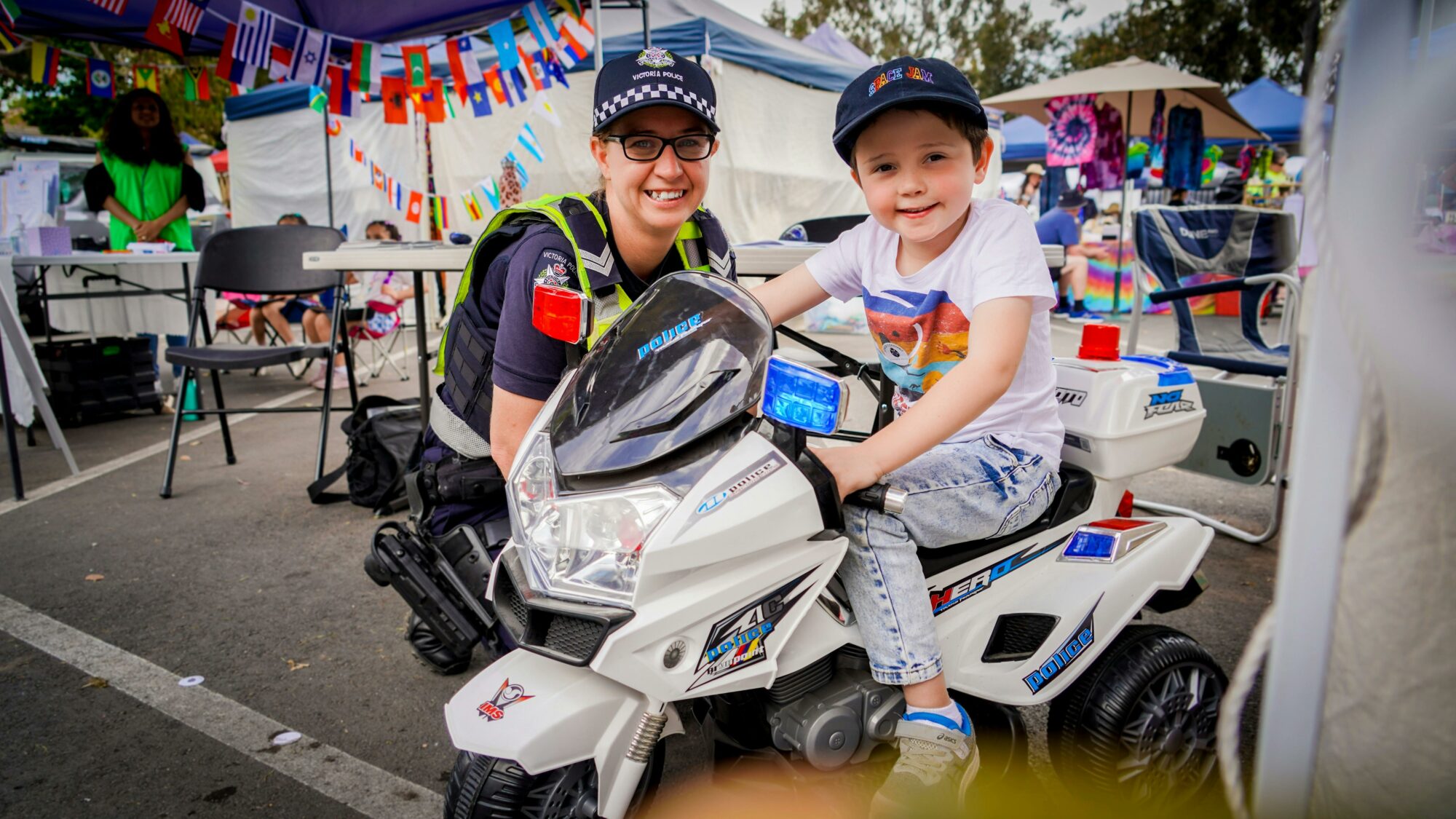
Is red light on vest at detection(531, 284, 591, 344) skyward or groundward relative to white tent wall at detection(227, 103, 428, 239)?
groundward

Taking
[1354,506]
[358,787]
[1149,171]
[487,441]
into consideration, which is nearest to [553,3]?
[487,441]

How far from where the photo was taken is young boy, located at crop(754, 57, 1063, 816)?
62.8 inches

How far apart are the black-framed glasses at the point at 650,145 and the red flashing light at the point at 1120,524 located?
4.12 ft

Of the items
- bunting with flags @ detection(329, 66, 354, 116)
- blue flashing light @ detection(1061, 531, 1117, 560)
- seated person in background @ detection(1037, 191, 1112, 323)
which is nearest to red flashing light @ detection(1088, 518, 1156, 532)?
blue flashing light @ detection(1061, 531, 1117, 560)

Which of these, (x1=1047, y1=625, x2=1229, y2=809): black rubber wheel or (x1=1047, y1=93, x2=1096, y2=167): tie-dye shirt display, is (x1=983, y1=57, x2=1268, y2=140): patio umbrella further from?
(x1=1047, y1=625, x2=1229, y2=809): black rubber wheel

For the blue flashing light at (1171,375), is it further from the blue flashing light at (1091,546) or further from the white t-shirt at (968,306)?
the blue flashing light at (1091,546)

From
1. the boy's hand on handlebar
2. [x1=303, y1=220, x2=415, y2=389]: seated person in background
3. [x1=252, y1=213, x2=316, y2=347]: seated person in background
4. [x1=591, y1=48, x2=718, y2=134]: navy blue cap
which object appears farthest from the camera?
[x1=252, y1=213, x2=316, y2=347]: seated person in background

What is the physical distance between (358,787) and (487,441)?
0.93 metres

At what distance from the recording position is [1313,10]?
1.35 metres

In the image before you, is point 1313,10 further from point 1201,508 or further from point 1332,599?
point 1201,508

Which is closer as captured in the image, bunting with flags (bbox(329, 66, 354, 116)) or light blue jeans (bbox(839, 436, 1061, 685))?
light blue jeans (bbox(839, 436, 1061, 685))

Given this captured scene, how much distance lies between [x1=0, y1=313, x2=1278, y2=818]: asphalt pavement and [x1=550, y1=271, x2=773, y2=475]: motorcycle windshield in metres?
1.26

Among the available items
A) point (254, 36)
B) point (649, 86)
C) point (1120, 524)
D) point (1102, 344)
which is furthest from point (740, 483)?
point (254, 36)

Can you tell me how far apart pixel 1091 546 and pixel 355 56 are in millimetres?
6700
